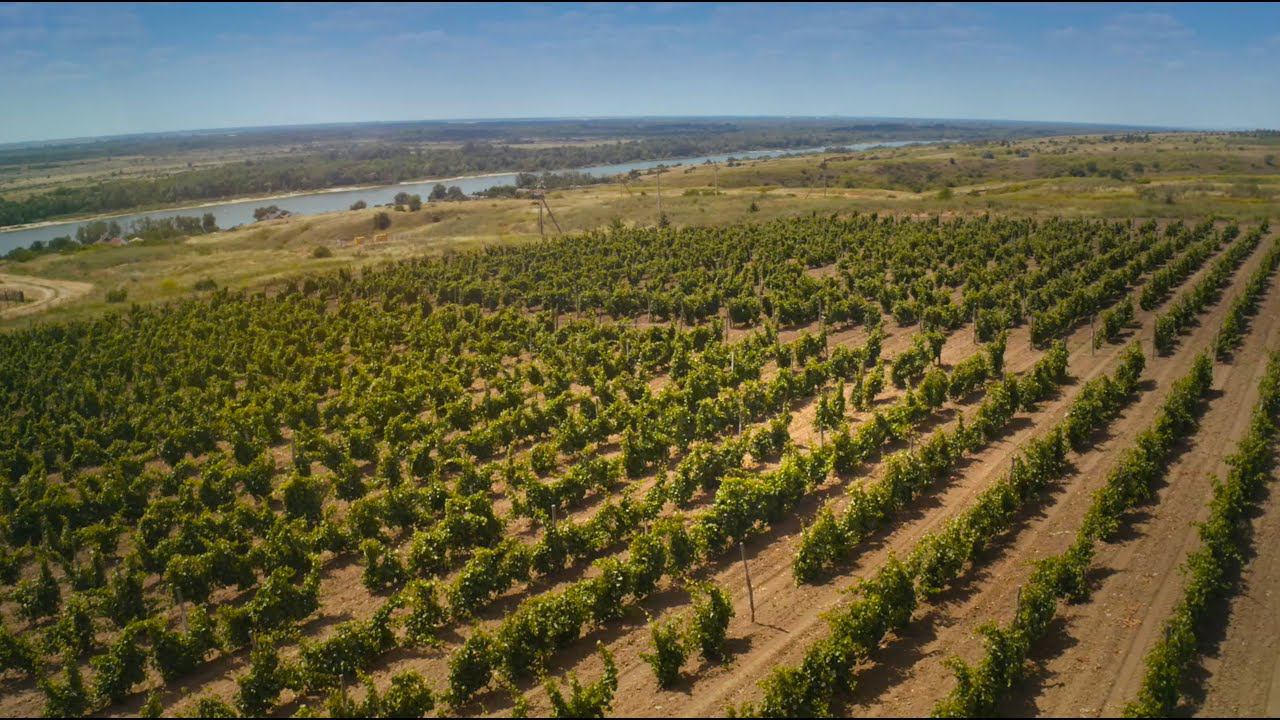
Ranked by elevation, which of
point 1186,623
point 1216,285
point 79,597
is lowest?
point 79,597

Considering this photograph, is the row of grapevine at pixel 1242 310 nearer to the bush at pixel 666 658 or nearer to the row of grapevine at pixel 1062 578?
the row of grapevine at pixel 1062 578

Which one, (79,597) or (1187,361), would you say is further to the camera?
(1187,361)

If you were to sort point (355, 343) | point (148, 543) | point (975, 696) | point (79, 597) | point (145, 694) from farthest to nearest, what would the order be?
point (355, 343) → point (148, 543) → point (79, 597) → point (145, 694) → point (975, 696)

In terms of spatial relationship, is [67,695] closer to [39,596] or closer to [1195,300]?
[39,596]

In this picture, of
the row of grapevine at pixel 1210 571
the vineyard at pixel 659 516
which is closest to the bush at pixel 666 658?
the vineyard at pixel 659 516

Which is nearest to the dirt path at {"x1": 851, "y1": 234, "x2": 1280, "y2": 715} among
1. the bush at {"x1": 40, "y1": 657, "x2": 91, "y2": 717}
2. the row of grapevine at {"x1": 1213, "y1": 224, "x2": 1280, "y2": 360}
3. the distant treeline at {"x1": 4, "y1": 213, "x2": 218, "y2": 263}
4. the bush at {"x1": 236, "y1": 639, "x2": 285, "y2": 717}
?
the row of grapevine at {"x1": 1213, "y1": 224, "x2": 1280, "y2": 360}

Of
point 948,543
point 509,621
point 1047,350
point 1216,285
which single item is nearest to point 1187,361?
point 1047,350

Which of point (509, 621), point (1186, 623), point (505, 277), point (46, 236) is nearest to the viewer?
point (1186, 623)

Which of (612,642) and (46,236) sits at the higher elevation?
(46,236)

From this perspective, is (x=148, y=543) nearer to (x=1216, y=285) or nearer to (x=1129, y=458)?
(x=1129, y=458)
